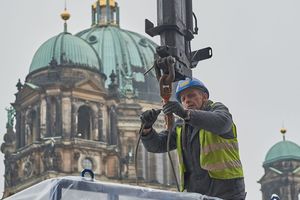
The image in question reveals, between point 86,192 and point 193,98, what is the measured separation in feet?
4.96

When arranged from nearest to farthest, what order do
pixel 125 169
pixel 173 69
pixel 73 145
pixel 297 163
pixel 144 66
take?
pixel 173 69, pixel 73 145, pixel 125 169, pixel 144 66, pixel 297 163

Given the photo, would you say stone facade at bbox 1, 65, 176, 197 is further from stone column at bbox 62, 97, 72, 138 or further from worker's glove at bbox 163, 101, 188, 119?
worker's glove at bbox 163, 101, 188, 119

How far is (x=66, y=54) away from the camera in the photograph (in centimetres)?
4997

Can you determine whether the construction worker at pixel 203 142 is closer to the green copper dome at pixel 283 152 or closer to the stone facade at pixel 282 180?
the stone facade at pixel 282 180

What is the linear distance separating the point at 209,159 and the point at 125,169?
1800 inches

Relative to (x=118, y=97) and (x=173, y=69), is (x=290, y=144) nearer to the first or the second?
(x=118, y=97)

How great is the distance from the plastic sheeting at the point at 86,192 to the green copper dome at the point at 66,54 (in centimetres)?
4467

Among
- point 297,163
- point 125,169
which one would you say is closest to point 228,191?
point 125,169

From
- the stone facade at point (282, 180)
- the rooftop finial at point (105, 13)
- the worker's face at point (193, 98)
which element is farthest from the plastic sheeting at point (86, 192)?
the stone facade at point (282, 180)

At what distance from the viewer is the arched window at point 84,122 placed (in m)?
49.6

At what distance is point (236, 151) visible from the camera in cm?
586

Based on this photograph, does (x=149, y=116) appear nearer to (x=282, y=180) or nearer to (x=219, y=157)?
(x=219, y=157)

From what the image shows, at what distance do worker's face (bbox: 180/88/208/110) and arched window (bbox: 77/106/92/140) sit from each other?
43.4 m

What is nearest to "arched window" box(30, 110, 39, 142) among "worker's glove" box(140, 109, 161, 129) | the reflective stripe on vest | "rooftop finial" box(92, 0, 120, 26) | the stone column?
the stone column
